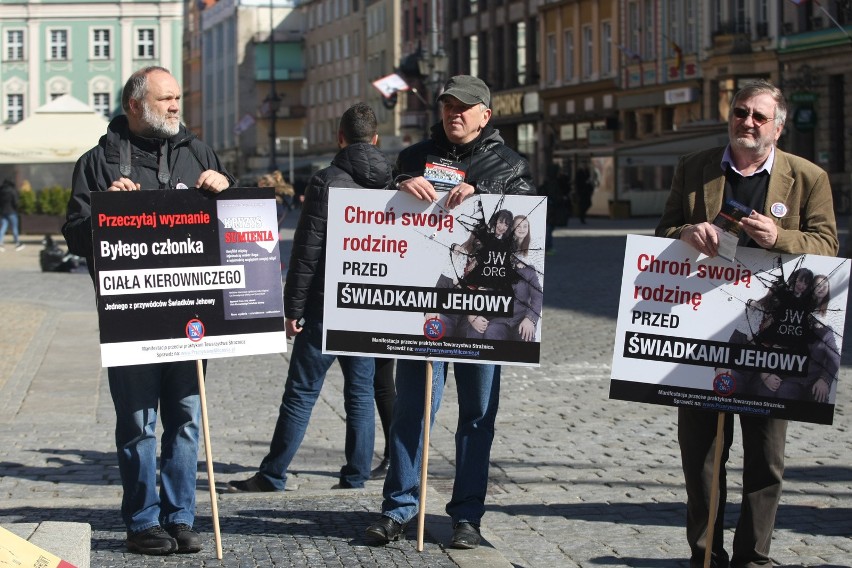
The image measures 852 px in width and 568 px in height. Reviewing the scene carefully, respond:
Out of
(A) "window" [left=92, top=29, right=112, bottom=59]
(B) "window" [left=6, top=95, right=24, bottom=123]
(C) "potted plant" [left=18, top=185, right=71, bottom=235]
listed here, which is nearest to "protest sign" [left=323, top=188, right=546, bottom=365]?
(C) "potted plant" [left=18, top=185, right=71, bottom=235]

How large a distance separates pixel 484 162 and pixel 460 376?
89 cm

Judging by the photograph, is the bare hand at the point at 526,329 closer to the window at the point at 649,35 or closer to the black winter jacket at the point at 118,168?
the black winter jacket at the point at 118,168

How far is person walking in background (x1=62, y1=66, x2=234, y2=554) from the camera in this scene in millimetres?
6246

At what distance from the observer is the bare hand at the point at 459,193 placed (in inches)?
248

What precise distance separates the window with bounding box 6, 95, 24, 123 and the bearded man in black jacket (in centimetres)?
8408

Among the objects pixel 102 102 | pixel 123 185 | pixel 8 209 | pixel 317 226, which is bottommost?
pixel 8 209

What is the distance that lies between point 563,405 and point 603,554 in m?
4.65

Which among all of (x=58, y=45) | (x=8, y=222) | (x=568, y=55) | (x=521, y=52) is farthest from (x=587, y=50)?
(x=58, y=45)

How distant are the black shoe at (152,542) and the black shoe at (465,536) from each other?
1.12 meters

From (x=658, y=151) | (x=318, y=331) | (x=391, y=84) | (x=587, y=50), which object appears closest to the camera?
(x=318, y=331)

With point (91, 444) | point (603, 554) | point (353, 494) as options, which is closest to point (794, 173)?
point (603, 554)

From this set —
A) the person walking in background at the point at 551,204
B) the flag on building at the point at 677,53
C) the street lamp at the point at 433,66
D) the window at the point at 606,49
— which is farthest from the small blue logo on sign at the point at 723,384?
the window at the point at 606,49

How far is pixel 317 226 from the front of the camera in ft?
24.6

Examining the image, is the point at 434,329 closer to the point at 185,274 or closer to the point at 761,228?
the point at 185,274
